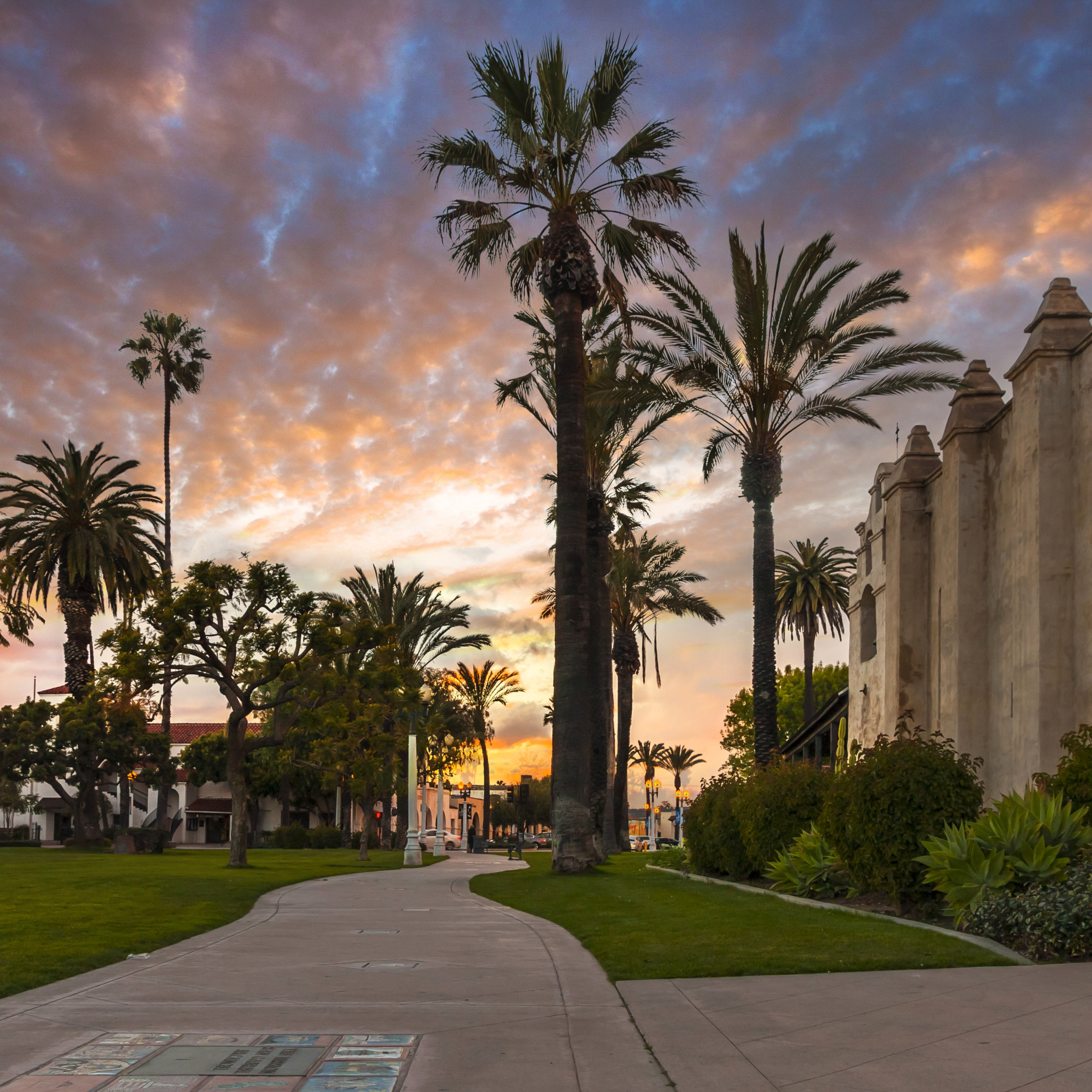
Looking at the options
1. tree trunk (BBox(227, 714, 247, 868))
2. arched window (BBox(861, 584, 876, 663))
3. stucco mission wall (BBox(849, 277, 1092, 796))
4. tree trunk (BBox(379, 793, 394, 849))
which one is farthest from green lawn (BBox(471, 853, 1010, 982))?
tree trunk (BBox(379, 793, 394, 849))

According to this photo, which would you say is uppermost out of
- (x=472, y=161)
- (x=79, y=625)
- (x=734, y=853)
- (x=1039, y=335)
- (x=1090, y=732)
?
(x=472, y=161)

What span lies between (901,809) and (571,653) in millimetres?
11712

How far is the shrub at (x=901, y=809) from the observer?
13664 millimetres

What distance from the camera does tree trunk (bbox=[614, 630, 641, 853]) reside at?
48.9m

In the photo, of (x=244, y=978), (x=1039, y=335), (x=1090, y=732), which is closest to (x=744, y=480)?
(x=1039, y=335)

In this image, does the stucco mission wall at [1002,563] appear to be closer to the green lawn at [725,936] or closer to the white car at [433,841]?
the green lawn at [725,936]

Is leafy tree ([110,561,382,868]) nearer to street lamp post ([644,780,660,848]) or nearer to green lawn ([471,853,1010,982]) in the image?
green lawn ([471,853,1010,982])

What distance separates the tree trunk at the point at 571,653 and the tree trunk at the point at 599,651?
20.2ft

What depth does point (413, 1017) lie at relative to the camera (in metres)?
7.10

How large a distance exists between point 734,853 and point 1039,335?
10.8 m

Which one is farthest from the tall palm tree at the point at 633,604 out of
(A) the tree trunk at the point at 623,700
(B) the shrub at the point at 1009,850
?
(B) the shrub at the point at 1009,850

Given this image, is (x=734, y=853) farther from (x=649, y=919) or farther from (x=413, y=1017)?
(x=413, y=1017)

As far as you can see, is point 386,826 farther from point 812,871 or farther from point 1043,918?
point 1043,918

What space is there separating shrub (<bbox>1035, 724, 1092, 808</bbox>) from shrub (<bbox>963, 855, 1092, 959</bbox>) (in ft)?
6.96
